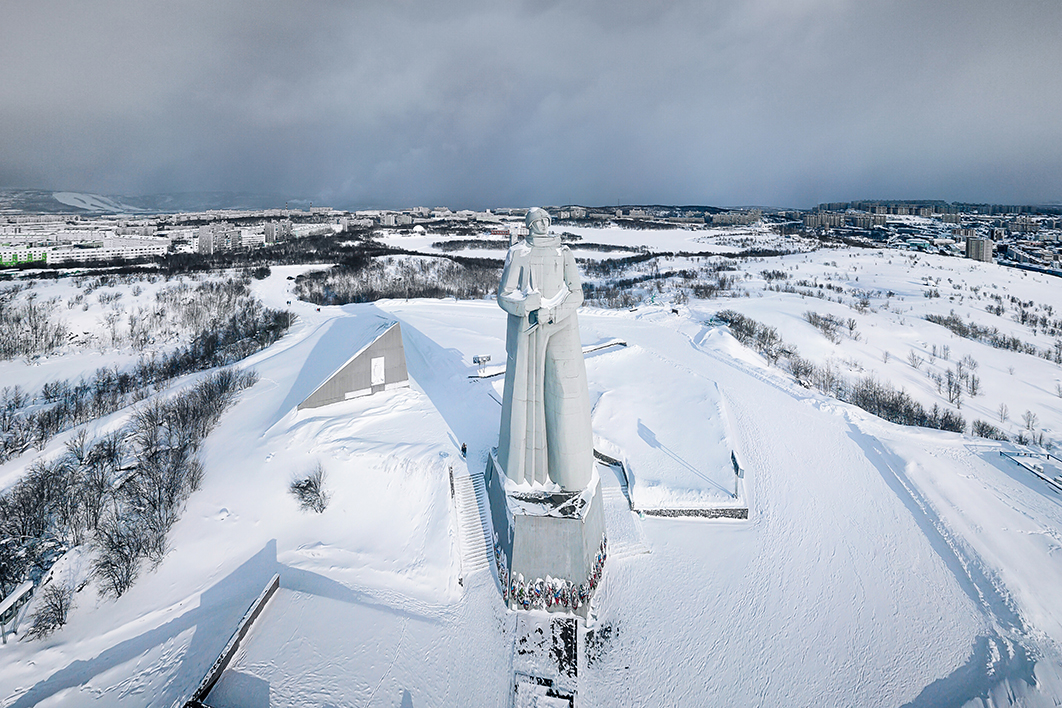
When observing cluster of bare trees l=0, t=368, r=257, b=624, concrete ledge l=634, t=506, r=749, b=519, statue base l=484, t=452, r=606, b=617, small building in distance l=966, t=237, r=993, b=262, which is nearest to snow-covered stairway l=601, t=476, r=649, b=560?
concrete ledge l=634, t=506, r=749, b=519

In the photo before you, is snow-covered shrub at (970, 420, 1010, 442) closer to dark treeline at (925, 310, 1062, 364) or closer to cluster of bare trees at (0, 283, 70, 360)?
dark treeline at (925, 310, 1062, 364)

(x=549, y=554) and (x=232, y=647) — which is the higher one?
(x=549, y=554)

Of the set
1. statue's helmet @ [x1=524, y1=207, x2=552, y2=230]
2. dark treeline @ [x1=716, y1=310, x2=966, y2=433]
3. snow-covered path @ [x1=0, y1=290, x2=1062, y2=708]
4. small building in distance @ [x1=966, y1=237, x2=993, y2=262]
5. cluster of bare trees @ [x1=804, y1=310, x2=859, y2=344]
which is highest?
small building in distance @ [x1=966, y1=237, x2=993, y2=262]

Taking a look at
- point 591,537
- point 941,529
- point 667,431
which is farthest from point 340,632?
Answer: point 941,529

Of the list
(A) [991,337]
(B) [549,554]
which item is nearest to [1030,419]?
(A) [991,337]

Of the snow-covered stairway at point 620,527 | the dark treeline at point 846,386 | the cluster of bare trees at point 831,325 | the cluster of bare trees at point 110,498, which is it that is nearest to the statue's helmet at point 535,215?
the snow-covered stairway at point 620,527

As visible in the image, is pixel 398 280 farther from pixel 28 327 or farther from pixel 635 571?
pixel 635 571
